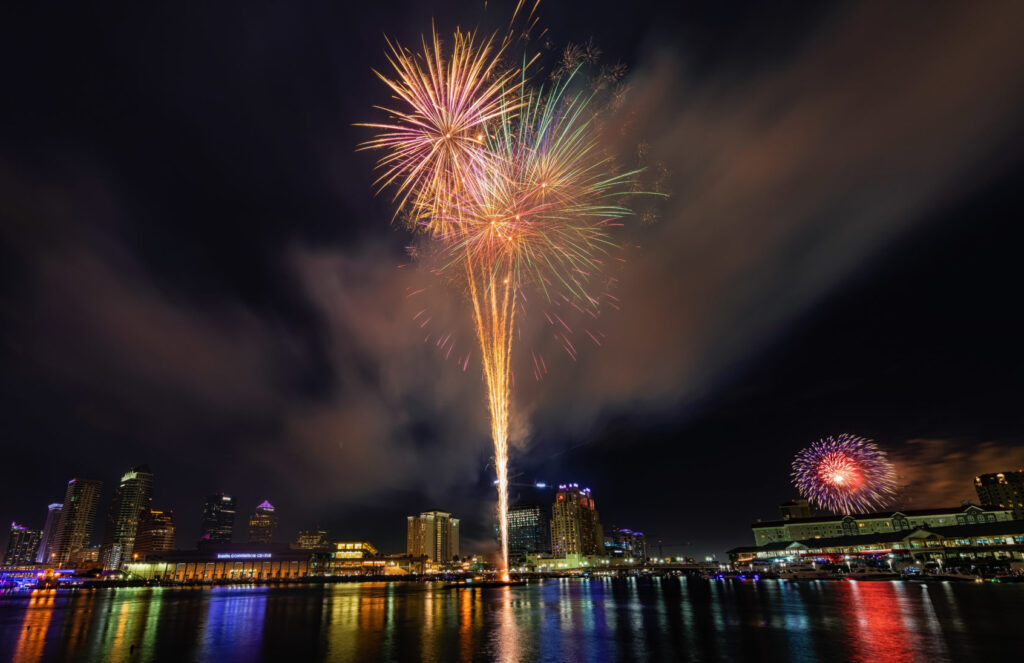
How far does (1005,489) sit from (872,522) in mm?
76925

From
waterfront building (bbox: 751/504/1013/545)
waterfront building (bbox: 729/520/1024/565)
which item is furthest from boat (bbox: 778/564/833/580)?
waterfront building (bbox: 751/504/1013/545)

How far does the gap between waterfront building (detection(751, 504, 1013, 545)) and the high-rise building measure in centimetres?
5081

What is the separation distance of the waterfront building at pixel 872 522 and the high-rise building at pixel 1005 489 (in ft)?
167

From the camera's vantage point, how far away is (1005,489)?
178500 mm

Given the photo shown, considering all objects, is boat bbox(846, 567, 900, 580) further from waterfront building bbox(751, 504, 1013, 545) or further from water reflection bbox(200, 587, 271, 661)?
water reflection bbox(200, 587, 271, 661)

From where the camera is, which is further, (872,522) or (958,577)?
(872,522)

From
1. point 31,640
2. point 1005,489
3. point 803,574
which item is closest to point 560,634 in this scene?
point 31,640

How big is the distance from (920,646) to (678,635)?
44.5 feet

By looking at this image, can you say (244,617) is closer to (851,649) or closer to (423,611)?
(423,611)

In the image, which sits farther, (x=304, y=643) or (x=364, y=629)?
(x=364, y=629)

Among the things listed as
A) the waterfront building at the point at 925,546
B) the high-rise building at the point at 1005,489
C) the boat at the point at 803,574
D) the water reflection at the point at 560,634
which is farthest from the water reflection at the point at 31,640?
the high-rise building at the point at 1005,489

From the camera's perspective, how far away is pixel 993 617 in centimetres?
3772

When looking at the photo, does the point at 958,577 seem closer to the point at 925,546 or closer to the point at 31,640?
the point at 925,546

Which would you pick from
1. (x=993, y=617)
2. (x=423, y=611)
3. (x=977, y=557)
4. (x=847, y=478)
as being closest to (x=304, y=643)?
(x=423, y=611)
